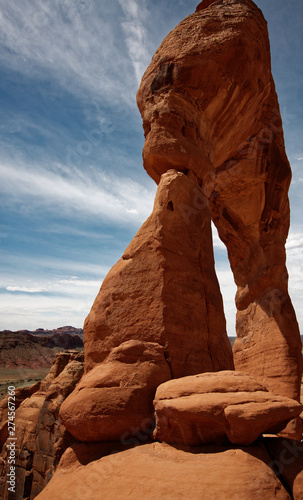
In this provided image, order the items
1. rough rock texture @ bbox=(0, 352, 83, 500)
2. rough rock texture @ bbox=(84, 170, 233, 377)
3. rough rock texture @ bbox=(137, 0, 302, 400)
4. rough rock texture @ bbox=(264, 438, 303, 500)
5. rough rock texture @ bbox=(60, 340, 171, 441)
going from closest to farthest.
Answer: rough rock texture @ bbox=(264, 438, 303, 500) < rough rock texture @ bbox=(60, 340, 171, 441) < rough rock texture @ bbox=(84, 170, 233, 377) < rough rock texture @ bbox=(137, 0, 302, 400) < rough rock texture @ bbox=(0, 352, 83, 500)

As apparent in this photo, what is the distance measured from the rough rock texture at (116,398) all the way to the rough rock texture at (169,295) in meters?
0.30

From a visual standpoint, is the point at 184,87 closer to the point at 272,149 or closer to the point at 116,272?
the point at 116,272

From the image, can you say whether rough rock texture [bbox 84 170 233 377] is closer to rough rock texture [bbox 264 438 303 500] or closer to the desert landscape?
the desert landscape

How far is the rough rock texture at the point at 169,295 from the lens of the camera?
4.11 m

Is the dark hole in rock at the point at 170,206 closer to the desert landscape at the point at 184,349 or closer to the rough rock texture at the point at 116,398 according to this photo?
the desert landscape at the point at 184,349

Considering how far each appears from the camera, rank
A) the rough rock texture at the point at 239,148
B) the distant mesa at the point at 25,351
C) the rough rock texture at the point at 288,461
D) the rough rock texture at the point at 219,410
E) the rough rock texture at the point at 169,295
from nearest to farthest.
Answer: the rough rock texture at the point at 288,461, the rough rock texture at the point at 219,410, the rough rock texture at the point at 169,295, the rough rock texture at the point at 239,148, the distant mesa at the point at 25,351

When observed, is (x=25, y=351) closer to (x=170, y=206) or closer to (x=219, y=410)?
(x=170, y=206)

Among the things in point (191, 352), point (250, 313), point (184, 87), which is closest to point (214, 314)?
point (191, 352)

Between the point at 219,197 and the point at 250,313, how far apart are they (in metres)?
4.25

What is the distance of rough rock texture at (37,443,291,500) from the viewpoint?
241 cm

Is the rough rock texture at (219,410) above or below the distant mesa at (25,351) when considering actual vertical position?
above

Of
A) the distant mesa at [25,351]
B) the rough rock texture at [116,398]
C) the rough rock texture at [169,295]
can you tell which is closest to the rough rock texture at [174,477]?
the rough rock texture at [116,398]

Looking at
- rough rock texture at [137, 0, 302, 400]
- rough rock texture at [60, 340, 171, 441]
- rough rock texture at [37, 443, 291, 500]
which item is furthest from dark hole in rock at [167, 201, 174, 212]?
rough rock texture at [37, 443, 291, 500]

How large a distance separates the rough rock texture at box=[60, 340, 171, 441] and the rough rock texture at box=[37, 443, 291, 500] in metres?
0.27
